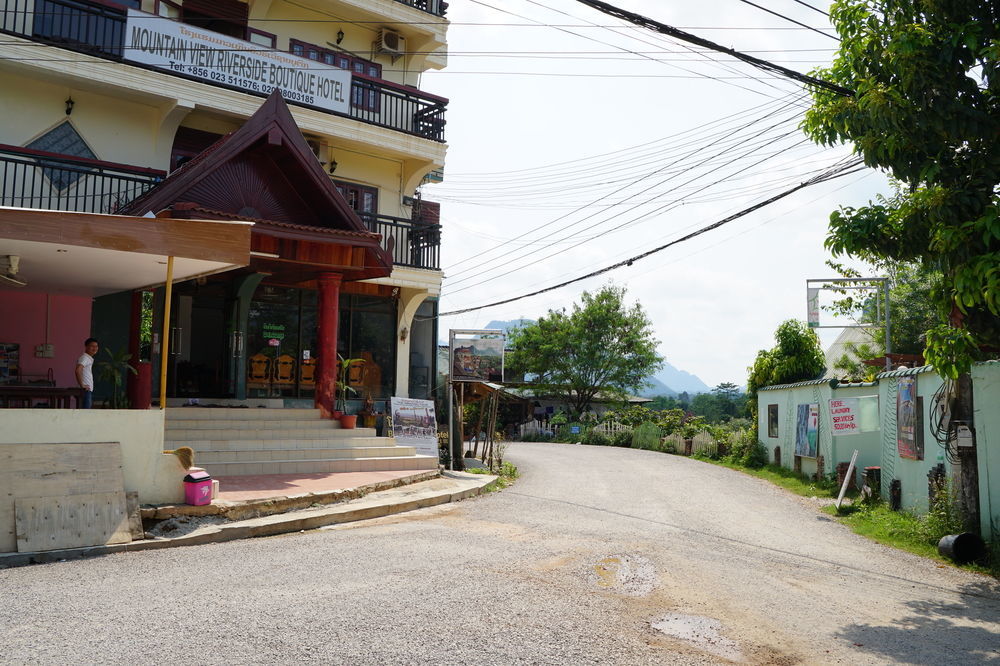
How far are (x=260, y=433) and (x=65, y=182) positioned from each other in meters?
6.36

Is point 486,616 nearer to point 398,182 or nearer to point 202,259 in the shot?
point 202,259

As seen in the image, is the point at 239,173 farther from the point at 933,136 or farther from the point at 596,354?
the point at 596,354

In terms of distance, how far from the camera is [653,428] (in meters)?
31.5

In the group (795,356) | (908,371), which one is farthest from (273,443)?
(795,356)

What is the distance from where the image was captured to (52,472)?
866 centimetres

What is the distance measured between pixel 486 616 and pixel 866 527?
847 cm

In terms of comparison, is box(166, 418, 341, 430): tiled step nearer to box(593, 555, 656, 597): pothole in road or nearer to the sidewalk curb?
the sidewalk curb

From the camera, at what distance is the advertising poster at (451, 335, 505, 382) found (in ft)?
55.5

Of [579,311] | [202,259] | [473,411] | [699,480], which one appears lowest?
[699,480]

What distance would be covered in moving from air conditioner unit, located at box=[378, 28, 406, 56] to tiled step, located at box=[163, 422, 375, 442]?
33.4ft

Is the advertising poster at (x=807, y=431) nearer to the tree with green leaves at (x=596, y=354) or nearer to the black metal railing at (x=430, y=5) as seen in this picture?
the black metal railing at (x=430, y=5)

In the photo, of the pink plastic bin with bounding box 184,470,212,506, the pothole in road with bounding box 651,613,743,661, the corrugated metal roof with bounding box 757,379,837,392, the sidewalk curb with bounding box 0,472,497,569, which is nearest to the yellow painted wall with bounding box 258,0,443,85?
the sidewalk curb with bounding box 0,472,497,569

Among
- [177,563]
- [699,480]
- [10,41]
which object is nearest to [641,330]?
[699,480]

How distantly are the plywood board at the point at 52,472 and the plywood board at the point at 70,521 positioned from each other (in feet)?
0.28
